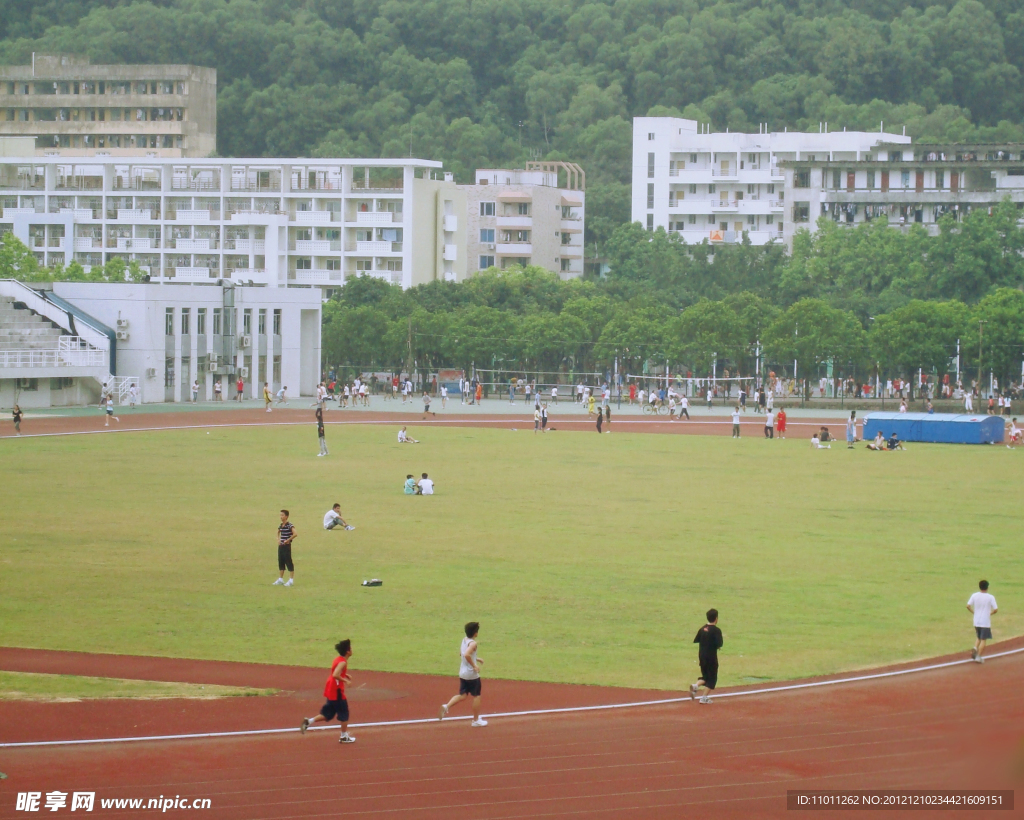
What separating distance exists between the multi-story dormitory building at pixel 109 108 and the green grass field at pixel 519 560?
92.4 m

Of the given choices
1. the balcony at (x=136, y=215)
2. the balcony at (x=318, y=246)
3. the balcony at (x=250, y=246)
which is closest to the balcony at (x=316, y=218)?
the balcony at (x=318, y=246)

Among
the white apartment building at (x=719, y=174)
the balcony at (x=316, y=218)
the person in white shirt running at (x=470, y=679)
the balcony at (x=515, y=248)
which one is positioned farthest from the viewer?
the white apartment building at (x=719, y=174)

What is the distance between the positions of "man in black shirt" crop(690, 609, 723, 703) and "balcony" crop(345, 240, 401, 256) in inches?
3555

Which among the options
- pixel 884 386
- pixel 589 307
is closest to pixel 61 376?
pixel 589 307

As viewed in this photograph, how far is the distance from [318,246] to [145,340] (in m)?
34.2

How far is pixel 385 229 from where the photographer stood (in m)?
106

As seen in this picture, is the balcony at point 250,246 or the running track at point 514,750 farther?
the balcony at point 250,246

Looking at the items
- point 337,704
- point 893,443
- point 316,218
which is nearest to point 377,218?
point 316,218

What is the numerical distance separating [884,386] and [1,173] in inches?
3044

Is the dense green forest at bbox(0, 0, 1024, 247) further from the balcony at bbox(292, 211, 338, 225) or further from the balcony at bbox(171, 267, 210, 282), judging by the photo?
the balcony at bbox(171, 267, 210, 282)

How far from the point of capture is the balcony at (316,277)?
10681cm

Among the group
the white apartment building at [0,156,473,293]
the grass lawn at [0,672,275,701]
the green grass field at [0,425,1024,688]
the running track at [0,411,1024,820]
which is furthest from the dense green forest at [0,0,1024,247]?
the grass lawn at [0,672,275,701]

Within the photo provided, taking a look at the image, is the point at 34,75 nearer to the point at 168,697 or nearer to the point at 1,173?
the point at 1,173

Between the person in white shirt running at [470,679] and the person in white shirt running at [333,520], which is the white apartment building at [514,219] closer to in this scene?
the person in white shirt running at [333,520]
